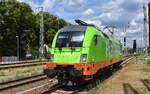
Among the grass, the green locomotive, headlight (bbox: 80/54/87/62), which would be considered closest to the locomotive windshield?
the green locomotive

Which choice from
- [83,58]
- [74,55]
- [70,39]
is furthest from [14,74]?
[83,58]

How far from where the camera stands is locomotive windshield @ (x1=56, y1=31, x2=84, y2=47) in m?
14.2

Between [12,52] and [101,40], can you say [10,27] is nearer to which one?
[12,52]

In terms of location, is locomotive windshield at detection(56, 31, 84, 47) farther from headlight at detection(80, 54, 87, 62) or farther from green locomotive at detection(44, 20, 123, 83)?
headlight at detection(80, 54, 87, 62)

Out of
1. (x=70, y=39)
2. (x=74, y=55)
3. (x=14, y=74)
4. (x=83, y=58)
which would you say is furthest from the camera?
(x=14, y=74)

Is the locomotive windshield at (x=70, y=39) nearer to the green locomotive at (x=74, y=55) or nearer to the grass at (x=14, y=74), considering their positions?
the green locomotive at (x=74, y=55)

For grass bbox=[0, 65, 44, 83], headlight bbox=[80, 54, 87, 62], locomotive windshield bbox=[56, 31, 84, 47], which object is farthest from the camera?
grass bbox=[0, 65, 44, 83]

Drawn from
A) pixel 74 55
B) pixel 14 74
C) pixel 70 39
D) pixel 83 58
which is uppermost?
pixel 70 39

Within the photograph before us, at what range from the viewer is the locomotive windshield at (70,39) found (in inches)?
560

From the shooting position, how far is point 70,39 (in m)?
14.5

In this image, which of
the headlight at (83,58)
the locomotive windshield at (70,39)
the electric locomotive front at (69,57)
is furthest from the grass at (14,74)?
the headlight at (83,58)

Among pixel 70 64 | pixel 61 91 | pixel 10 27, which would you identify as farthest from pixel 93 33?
pixel 10 27

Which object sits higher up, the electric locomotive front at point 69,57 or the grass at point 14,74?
the electric locomotive front at point 69,57

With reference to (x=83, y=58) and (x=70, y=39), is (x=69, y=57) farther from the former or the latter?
(x=70, y=39)
